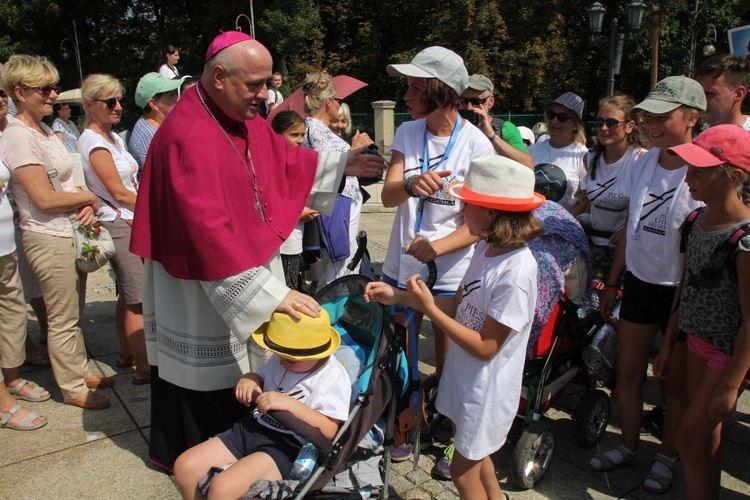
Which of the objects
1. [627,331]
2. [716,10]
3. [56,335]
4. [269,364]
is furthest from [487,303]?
[716,10]

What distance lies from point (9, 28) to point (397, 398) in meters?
32.4

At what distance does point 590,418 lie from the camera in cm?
353

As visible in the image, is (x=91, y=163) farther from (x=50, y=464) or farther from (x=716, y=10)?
(x=716, y=10)

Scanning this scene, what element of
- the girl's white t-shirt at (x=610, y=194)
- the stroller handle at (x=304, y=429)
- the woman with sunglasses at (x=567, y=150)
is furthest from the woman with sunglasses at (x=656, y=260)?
the stroller handle at (x=304, y=429)

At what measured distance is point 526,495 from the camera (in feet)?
10.4

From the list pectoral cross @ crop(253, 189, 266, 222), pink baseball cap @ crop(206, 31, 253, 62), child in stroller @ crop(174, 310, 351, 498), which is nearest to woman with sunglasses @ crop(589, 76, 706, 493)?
child in stroller @ crop(174, 310, 351, 498)

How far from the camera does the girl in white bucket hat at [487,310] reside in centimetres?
242

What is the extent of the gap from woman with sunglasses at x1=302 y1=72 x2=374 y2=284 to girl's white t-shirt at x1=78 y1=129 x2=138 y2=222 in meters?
1.34

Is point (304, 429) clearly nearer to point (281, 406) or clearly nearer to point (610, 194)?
point (281, 406)

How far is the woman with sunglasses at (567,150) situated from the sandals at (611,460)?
6.02 feet

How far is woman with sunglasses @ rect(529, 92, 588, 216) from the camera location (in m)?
4.50

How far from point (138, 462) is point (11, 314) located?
127 cm

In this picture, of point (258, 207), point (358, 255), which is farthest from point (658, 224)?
point (258, 207)

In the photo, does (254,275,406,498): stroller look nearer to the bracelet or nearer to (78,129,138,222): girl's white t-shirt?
the bracelet
